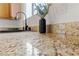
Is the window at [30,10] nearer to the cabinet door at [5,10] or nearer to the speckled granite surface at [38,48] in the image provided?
the cabinet door at [5,10]

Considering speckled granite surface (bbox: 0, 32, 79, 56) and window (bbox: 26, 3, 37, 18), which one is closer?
speckled granite surface (bbox: 0, 32, 79, 56)

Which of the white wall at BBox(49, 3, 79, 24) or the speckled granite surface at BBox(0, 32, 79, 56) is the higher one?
the white wall at BBox(49, 3, 79, 24)

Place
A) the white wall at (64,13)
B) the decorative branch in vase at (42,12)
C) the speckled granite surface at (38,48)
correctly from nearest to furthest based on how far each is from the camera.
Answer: the speckled granite surface at (38,48) → the white wall at (64,13) → the decorative branch in vase at (42,12)

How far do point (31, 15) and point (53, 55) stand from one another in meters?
1.73

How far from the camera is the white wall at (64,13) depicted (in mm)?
1315

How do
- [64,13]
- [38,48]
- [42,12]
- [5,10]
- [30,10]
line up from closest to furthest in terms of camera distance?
1. [38,48]
2. [64,13]
3. [42,12]
4. [30,10]
5. [5,10]

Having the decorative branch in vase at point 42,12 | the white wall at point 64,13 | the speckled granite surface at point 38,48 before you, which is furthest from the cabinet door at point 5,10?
the speckled granite surface at point 38,48

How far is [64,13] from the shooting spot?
1.52 meters

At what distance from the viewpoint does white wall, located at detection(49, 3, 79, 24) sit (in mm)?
1315

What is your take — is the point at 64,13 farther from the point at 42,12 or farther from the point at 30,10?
the point at 30,10

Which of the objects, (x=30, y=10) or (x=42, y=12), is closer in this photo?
(x=42, y=12)

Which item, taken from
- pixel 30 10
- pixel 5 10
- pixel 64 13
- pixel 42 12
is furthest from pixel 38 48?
pixel 5 10

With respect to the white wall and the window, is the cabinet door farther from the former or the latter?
the white wall

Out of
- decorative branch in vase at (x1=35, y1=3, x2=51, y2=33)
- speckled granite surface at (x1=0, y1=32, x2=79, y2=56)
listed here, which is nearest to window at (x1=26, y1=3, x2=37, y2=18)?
decorative branch in vase at (x1=35, y1=3, x2=51, y2=33)
